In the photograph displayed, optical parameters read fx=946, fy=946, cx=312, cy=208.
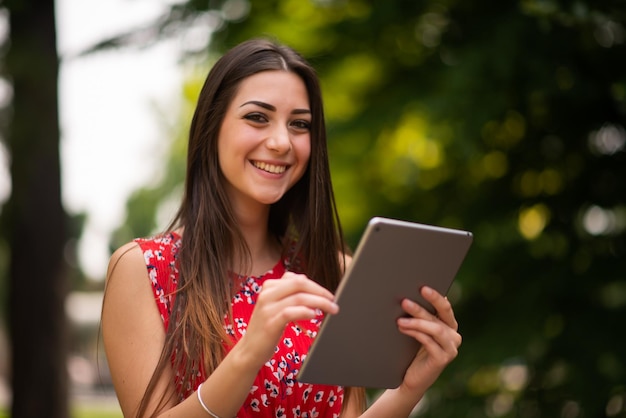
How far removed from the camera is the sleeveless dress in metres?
2.65

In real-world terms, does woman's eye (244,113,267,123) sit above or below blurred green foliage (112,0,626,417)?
above

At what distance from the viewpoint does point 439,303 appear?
2.39 meters

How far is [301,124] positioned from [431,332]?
75cm

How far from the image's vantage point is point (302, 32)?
6020 millimetres

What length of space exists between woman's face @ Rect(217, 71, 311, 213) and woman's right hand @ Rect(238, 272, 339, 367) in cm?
57

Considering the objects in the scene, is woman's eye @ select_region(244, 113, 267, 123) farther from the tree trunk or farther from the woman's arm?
the tree trunk

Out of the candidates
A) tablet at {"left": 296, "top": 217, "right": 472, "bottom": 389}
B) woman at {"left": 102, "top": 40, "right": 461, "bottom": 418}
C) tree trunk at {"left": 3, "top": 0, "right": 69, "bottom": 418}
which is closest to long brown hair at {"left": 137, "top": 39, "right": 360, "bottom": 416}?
woman at {"left": 102, "top": 40, "right": 461, "bottom": 418}

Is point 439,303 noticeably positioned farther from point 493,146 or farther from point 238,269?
point 493,146

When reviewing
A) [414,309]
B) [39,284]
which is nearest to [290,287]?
[414,309]

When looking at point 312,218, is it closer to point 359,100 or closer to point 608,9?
point 608,9

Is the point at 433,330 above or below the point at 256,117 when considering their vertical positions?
below

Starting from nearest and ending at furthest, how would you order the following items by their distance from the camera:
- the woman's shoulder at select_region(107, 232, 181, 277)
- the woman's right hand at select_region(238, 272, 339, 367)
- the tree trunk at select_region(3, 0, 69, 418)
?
the woman's right hand at select_region(238, 272, 339, 367), the woman's shoulder at select_region(107, 232, 181, 277), the tree trunk at select_region(3, 0, 69, 418)

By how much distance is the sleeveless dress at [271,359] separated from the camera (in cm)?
265

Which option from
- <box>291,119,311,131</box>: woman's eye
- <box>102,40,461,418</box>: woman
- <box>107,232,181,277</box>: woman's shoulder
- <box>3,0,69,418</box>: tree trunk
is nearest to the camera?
<box>102,40,461,418</box>: woman
